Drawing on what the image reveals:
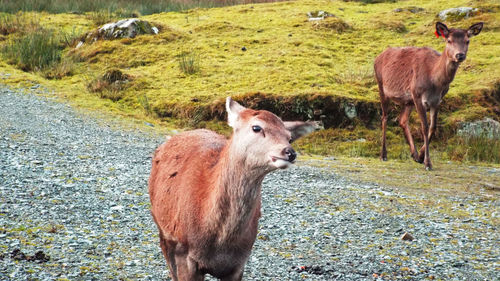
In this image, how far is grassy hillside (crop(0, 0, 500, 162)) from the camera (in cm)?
Result: 1230

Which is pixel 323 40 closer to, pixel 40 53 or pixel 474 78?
pixel 474 78

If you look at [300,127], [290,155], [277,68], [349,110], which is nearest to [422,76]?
[349,110]

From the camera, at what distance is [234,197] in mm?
3541

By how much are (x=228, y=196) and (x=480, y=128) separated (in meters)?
9.67

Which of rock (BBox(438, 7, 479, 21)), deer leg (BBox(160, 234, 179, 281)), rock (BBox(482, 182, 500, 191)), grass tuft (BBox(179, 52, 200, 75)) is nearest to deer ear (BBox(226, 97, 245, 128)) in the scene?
deer leg (BBox(160, 234, 179, 281))

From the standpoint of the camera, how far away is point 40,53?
51.2ft

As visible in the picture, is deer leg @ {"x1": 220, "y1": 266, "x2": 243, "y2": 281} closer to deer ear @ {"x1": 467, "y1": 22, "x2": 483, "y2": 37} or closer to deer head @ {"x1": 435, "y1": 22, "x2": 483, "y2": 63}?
deer head @ {"x1": 435, "y1": 22, "x2": 483, "y2": 63}

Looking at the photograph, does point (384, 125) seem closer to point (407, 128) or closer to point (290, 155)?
point (407, 128)

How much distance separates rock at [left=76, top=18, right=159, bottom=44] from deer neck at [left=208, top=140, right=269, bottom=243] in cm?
1422

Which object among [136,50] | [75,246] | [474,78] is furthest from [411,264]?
[136,50]

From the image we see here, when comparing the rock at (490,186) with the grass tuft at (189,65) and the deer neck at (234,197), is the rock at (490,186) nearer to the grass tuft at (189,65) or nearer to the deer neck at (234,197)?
the deer neck at (234,197)

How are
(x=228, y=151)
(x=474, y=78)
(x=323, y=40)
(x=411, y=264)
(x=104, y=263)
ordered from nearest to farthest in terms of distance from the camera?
(x=228, y=151), (x=104, y=263), (x=411, y=264), (x=474, y=78), (x=323, y=40)

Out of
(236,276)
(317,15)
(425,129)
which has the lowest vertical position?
(425,129)

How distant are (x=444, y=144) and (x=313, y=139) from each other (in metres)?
2.70
